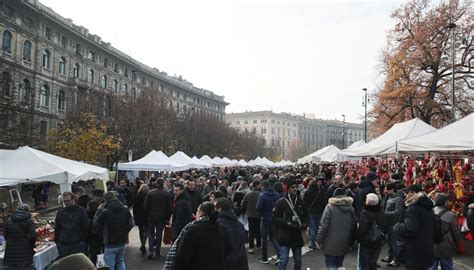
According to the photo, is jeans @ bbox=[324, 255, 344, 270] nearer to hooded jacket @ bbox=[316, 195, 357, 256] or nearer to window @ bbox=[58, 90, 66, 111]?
hooded jacket @ bbox=[316, 195, 357, 256]

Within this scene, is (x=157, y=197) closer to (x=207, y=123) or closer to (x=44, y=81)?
(x=44, y=81)

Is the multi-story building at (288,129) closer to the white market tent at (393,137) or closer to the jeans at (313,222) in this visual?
the white market tent at (393,137)

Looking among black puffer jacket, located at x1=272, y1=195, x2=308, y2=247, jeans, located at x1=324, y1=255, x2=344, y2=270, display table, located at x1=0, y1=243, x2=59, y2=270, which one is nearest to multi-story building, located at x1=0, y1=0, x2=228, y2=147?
display table, located at x1=0, y1=243, x2=59, y2=270

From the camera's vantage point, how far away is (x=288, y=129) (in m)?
139

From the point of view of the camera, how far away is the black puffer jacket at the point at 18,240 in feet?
20.9

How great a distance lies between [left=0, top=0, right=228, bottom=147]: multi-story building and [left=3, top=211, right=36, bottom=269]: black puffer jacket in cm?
2352

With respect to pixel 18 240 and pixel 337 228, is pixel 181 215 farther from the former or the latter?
pixel 337 228

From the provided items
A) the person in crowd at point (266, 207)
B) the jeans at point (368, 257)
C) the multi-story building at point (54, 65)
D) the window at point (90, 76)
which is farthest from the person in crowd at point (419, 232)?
the window at point (90, 76)

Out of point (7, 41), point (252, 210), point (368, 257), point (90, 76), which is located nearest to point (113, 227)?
point (252, 210)

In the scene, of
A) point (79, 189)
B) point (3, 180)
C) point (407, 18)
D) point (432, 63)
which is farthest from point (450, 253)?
point (407, 18)

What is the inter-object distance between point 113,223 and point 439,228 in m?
5.46

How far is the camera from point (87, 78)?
52.5 m

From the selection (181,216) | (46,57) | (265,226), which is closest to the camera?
(181,216)

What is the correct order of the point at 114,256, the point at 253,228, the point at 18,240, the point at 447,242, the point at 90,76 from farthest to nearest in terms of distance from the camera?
the point at 90,76, the point at 253,228, the point at 114,256, the point at 447,242, the point at 18,240
